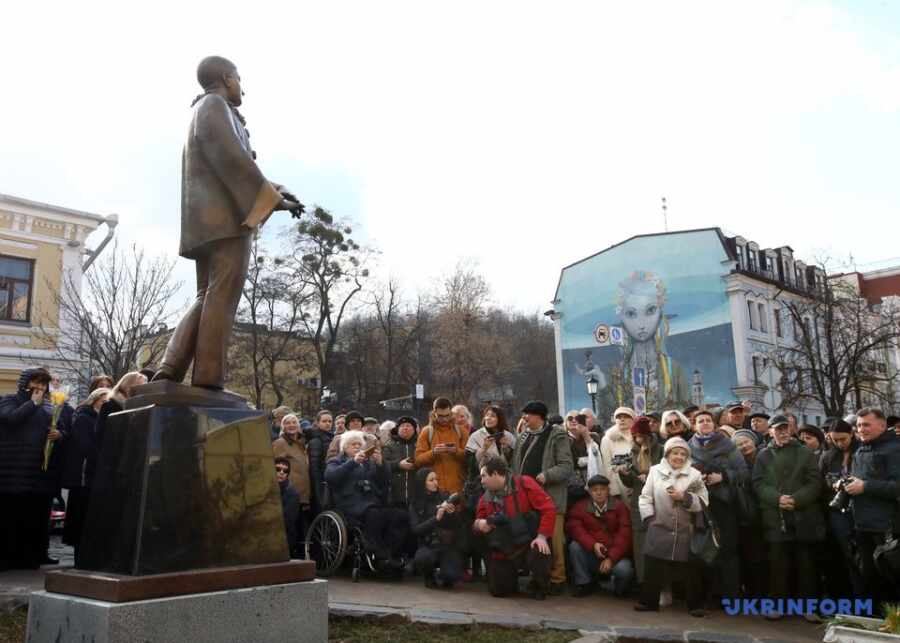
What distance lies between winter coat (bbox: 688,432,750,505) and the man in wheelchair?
3.23m

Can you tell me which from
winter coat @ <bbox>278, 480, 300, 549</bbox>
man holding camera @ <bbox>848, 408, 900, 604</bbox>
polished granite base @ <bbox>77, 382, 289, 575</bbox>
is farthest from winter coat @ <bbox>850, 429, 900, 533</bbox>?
winter coat @ <bbox>278, 480, 300, 549</bbox>

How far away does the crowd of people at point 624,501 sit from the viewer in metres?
6.54

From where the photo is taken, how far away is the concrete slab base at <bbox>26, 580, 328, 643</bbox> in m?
3.74

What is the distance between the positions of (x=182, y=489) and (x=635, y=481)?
468 cm

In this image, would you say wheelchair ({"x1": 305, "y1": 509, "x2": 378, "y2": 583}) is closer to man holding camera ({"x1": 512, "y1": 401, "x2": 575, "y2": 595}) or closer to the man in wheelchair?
the man in wheelchair

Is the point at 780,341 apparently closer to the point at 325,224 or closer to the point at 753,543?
the point at 325,224

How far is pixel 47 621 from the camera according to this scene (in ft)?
13.6

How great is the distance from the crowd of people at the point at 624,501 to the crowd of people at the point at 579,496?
0.05 ft

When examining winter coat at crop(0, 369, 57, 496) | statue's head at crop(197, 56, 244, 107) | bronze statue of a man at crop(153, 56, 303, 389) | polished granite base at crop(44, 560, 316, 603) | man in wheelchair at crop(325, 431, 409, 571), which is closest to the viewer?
polished granite base at crop(44, 560, 316, 603)

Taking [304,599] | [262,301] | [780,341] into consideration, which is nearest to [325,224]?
[262,301]

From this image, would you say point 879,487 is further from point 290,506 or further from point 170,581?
point 290,506

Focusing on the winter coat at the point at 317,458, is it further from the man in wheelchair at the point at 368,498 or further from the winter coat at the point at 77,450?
the winter coat at the point at 77,450

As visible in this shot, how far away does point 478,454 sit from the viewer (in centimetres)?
816

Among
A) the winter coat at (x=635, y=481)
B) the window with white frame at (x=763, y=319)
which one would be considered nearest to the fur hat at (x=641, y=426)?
the winter coat at (x=635, y=481)
